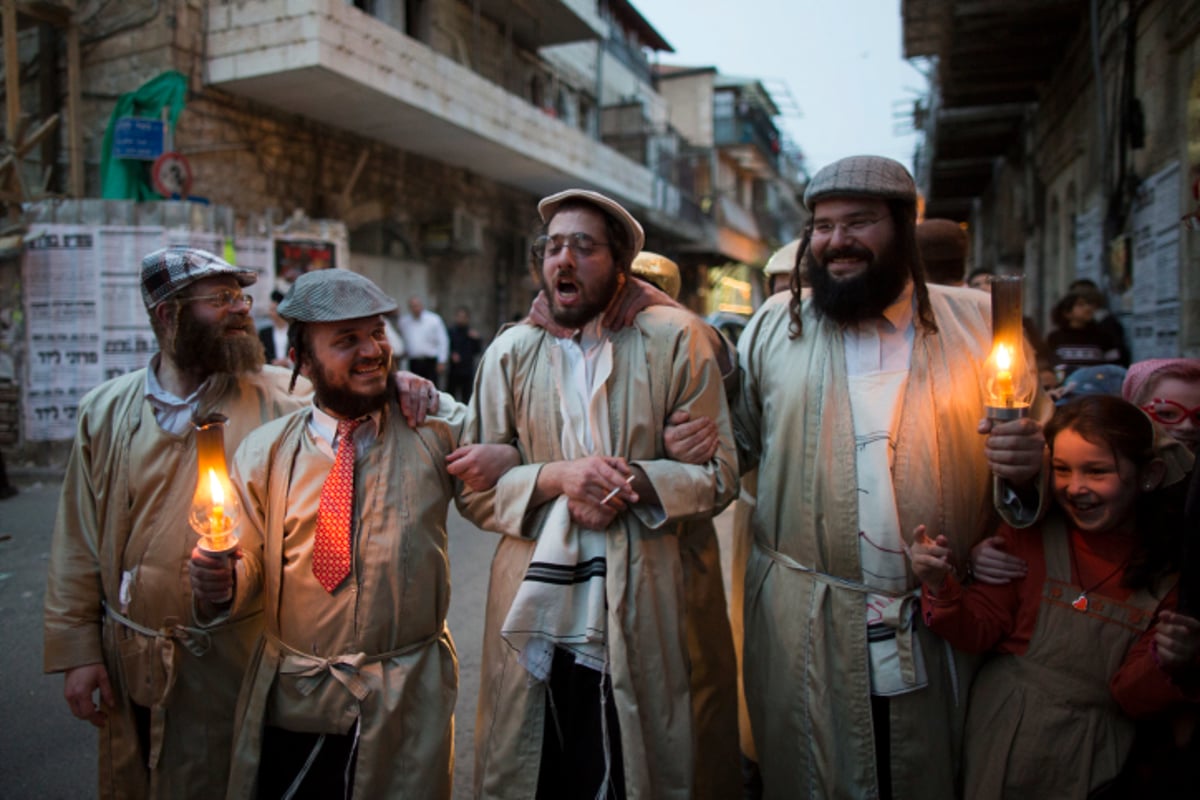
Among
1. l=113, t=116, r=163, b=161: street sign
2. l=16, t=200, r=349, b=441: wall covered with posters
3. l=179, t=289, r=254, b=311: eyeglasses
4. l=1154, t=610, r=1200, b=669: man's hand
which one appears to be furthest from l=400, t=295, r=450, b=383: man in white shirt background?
l=1154, t=610, r=1200, b=669: man's hand

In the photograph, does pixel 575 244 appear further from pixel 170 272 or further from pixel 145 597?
pixel 145 597

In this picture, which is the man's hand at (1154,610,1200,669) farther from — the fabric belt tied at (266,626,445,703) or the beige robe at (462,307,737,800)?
the fabric belt tied at (266,626,445,703)

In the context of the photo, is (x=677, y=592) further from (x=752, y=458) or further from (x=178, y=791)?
(x=178, y=791)

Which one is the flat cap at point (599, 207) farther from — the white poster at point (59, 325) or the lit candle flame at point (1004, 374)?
the white poster at point (59, 325)

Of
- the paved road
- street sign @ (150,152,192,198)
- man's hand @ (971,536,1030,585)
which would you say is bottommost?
the paved road

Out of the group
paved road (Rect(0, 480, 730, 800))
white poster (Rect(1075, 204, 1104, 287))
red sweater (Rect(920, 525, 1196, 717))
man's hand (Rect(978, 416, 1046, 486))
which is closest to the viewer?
man's hand (Rect(978, 416, 1046, 486))

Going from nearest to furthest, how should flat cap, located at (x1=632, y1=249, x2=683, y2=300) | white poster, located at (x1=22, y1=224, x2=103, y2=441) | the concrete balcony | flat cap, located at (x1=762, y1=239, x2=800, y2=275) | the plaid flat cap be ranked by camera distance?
the plaid flat cap
flat cap, located at (x1=632, y1=249, x2=683, y2=300)
flat cap, located at (x1=762, y1=239, x2=800, y2=275)
white poster, located at (x1=22, y1=224, x2=103, y2=441)
the concrete balcony

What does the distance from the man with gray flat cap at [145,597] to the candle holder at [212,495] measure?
621 millimetres

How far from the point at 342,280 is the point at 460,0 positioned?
13.4 m

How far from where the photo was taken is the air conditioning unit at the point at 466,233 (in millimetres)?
13688

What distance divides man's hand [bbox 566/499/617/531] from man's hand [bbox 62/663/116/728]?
1.49 m

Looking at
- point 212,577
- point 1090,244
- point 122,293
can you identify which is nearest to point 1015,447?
point 212,577

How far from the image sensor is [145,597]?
2.32 m

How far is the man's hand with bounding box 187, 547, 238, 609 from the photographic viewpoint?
179 cm
